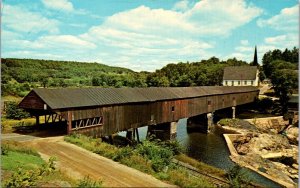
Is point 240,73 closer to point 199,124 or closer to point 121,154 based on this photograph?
point 199,124

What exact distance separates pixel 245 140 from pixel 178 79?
5754cm

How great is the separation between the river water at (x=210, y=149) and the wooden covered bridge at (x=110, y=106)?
3417 millimetres

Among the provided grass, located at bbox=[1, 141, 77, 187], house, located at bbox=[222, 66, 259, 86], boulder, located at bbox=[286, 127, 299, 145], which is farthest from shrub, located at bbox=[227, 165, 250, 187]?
house, located at bbox=[222, 66, 259, 86]

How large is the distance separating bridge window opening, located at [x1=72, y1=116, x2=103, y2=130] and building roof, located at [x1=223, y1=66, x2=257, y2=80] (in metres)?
71.3

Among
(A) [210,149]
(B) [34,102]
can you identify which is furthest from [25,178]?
(A) [210,149]

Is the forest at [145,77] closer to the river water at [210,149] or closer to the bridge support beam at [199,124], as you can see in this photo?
the bridge support beam at [199,124]

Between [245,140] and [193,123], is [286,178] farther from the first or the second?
[193,123]

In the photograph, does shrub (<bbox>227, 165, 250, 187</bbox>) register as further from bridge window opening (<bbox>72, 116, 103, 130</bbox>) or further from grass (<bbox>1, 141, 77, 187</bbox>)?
bridge window opening (<bbox>72, 116, 103, 130</bbox>)

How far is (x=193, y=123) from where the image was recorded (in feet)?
155

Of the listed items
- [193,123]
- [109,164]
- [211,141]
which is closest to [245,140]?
[211,141]

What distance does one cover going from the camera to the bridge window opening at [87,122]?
22969mm

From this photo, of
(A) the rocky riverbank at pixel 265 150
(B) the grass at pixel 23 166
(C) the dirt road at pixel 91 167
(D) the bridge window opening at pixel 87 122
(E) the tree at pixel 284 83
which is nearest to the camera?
(B) the grass at pixel 23 166

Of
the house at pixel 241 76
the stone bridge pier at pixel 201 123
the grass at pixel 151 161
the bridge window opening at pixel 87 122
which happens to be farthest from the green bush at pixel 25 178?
the house at pixel 241 76

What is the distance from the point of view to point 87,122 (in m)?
23.3
